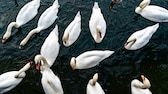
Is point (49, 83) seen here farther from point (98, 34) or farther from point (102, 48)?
point (102, 48)

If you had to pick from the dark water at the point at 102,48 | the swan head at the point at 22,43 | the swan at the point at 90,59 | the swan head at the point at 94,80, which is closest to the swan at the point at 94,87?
the swan head at the point at 94,80

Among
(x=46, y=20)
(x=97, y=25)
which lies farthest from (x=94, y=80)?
(x=46, y=20)

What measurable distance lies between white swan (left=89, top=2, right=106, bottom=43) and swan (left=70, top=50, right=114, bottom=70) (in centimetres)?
110

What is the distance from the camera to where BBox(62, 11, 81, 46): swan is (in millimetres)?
12781

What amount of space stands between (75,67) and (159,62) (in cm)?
324

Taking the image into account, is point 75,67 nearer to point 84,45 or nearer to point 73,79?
point 73,79

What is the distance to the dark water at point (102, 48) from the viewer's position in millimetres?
12027

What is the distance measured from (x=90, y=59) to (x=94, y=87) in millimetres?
1111

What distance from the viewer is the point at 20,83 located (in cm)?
1213

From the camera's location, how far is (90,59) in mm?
11781

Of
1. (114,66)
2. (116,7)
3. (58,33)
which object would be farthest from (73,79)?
(116,7)

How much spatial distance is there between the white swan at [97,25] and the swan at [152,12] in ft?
6.11

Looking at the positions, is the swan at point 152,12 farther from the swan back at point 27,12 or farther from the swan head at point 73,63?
the swan back at point 27,12

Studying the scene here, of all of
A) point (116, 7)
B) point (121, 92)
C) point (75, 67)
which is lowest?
point (121, 92)
